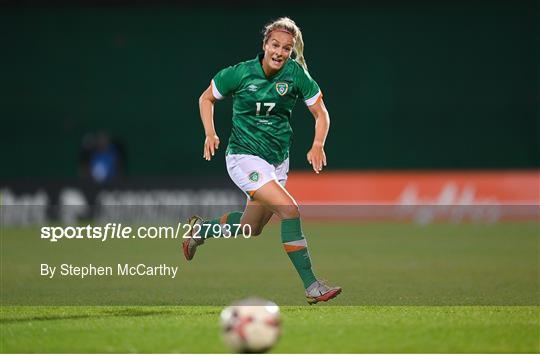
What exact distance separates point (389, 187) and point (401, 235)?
11.1 ft

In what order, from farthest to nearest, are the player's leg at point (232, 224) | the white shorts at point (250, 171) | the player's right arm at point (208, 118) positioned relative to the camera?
the player's leg at point (232, 224) < the white shorts at point (250, 171) < the player's right arm at point (208, 118)

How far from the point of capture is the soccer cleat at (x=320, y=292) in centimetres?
824

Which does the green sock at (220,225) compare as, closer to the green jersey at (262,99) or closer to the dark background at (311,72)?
the green jersey at (262,99)

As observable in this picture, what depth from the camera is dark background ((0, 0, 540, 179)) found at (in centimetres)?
2320

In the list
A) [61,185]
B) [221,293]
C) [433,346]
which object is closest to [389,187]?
[61,185]

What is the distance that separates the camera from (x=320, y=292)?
830cm

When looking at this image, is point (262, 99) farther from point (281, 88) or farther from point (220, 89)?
point (220, 89)

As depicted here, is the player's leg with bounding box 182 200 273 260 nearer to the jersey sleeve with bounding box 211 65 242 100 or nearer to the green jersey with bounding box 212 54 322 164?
the green jersey with bounding box 212 54 322 164

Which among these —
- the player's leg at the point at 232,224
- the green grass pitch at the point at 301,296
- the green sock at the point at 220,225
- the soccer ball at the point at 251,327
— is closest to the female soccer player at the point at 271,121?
the player's leg at the point at 232,224

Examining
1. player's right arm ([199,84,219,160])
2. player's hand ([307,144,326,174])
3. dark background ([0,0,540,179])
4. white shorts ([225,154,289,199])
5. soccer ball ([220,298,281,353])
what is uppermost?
player's right arm ([199,84,219,160])

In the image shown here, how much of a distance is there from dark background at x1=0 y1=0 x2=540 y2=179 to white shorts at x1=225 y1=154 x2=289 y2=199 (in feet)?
45.9

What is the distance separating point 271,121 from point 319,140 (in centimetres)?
48

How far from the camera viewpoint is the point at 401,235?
17.4 meters

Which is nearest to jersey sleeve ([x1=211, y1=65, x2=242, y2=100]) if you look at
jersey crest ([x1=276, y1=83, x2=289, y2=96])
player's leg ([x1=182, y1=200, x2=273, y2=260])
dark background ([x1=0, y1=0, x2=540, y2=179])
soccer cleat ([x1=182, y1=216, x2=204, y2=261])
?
jersey crest ([x1=276, y1=83, x2=289, y2=96])
